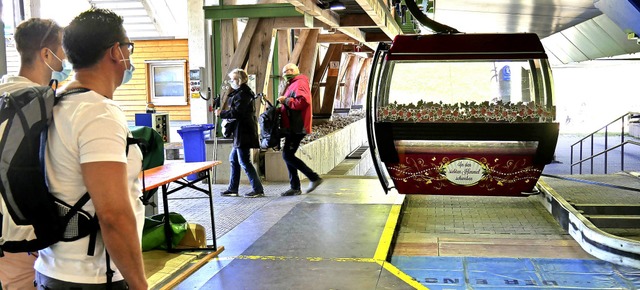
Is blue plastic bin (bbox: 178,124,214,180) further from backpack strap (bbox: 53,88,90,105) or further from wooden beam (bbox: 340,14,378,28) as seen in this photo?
backpack strap (bbox: 53,88,90,105)

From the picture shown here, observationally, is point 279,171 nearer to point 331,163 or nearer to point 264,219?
point 264,219

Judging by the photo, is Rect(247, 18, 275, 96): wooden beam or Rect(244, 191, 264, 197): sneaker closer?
Rect(244, 191, 264, 197): sneaker

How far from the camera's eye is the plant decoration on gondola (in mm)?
6324

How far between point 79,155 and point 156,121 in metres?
6.63

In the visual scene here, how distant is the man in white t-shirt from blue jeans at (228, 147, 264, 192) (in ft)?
21.4

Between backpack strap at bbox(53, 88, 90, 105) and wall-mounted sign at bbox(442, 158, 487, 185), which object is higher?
backpack strap at bbox(53, 88, 90, 105)

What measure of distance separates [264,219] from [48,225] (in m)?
5.36

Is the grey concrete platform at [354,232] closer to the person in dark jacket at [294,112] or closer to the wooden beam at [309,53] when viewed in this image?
the person in dark jacket at [294,112]

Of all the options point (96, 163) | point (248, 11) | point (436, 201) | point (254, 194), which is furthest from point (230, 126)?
point (96, 163)

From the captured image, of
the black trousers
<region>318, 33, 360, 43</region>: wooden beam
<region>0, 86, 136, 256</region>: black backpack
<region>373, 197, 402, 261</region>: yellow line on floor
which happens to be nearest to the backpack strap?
<region>0, 86, 136, 256</region>: black backpack

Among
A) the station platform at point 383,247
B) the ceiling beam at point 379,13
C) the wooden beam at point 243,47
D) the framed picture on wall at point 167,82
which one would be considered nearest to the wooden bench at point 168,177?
the station platform at point 383,247

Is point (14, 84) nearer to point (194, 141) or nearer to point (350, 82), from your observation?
point (194, 141)

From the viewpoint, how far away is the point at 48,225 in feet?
6.68

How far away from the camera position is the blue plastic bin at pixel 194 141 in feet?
33.3
